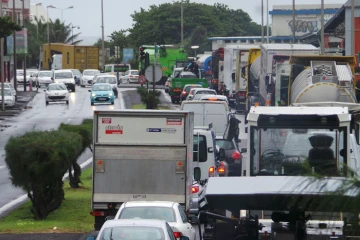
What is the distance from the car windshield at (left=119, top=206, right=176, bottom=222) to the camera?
45.6 ft

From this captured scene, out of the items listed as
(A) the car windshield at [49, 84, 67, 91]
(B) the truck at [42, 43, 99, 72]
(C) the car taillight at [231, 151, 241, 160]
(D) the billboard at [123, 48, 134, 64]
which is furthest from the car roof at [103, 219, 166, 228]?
(D) the billboard at [123, 48, 134, 64]

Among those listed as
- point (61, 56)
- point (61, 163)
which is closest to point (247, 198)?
point (61, 163)

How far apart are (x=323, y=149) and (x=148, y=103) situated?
121ft

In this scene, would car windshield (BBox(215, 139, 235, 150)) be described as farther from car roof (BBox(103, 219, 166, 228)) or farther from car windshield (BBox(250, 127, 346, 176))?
car roof (BBox(103, 219, 166, 228))

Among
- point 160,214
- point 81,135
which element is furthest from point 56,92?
point 160,214

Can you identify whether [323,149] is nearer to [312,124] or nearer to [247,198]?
[312,124]

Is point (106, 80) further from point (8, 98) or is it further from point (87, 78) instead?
point (87, 78)

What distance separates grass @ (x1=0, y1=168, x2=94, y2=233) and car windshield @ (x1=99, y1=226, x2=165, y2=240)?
6442mm

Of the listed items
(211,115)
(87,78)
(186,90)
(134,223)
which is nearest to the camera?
(134,223)

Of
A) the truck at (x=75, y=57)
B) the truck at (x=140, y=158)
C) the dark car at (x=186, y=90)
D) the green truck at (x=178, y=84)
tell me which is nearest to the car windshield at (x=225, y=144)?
the truck at (x=140, y=158)

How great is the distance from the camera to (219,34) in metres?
126

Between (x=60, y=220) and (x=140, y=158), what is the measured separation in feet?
8.81

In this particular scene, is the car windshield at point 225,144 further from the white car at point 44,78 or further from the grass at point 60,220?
the white car at point 44,78

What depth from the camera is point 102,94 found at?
59438 mm
